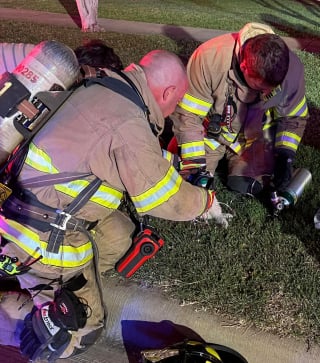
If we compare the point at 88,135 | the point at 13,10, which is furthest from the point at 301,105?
the point at 13,10

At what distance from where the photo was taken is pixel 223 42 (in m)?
3.68

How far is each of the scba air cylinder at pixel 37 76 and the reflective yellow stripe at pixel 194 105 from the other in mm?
1569

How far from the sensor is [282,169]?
12.8ft

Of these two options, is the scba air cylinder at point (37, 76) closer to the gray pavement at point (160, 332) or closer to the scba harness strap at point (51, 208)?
the scba harness strap at point (51, 208)

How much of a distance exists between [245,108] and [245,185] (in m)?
0.60

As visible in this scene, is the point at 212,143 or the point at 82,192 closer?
the point at 82,192

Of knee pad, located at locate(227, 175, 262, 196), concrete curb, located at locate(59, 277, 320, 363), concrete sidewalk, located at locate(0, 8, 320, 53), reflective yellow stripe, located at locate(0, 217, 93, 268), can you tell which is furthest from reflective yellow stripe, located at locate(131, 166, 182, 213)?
concrete sidewalk, located at locate(0, 8, 320, 53)

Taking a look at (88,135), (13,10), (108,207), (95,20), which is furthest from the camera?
(13,10)

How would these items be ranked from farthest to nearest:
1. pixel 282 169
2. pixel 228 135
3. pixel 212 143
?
pixel 212 143, pixel 228 135, pixel 282 169

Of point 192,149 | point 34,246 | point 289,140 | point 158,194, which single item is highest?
point 158,194

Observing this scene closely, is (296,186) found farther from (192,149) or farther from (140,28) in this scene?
(140,28)

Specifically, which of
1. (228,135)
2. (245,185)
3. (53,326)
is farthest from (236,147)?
(53,326)

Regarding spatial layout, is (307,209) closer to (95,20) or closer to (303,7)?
(95,20)

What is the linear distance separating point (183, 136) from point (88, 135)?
5.42 feet
